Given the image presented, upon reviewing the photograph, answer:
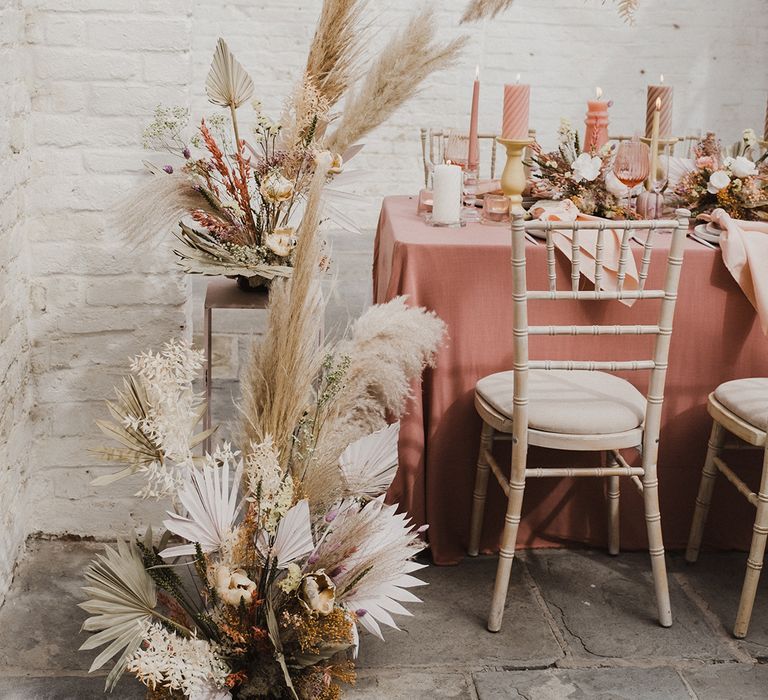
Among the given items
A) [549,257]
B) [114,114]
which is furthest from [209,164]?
[549,257]

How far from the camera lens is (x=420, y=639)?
204cm

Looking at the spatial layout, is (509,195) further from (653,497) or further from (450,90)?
(450,90)

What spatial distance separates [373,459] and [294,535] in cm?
22

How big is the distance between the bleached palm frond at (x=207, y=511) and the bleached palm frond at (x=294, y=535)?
0.32 ft

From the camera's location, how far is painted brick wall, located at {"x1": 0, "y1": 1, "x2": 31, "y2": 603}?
197 cm

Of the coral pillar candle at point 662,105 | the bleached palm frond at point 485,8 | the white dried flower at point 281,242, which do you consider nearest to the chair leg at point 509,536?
the white dried flower at point 281,242

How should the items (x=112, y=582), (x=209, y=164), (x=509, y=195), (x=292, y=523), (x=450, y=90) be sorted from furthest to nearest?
(x=450, y=90) → (x=509, y=195) → (x=209, y=164) → (x=112, y=582) → (x=292, y=523)

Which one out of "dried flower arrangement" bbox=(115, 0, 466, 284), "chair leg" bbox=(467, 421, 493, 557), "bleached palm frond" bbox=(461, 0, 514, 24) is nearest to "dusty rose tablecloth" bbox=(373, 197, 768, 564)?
"chair leg" bbox=(467, 421, 493, 557)

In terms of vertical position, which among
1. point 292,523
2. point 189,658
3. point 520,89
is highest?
point 520,89

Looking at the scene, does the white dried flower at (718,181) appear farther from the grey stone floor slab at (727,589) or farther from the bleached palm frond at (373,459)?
the bleached palm frond at (373,459)

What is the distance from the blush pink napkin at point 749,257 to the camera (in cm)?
219

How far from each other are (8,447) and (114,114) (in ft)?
2.54

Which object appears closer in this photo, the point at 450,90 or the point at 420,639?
the point at 420,639

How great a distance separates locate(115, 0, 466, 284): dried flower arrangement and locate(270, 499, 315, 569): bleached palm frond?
614mm
